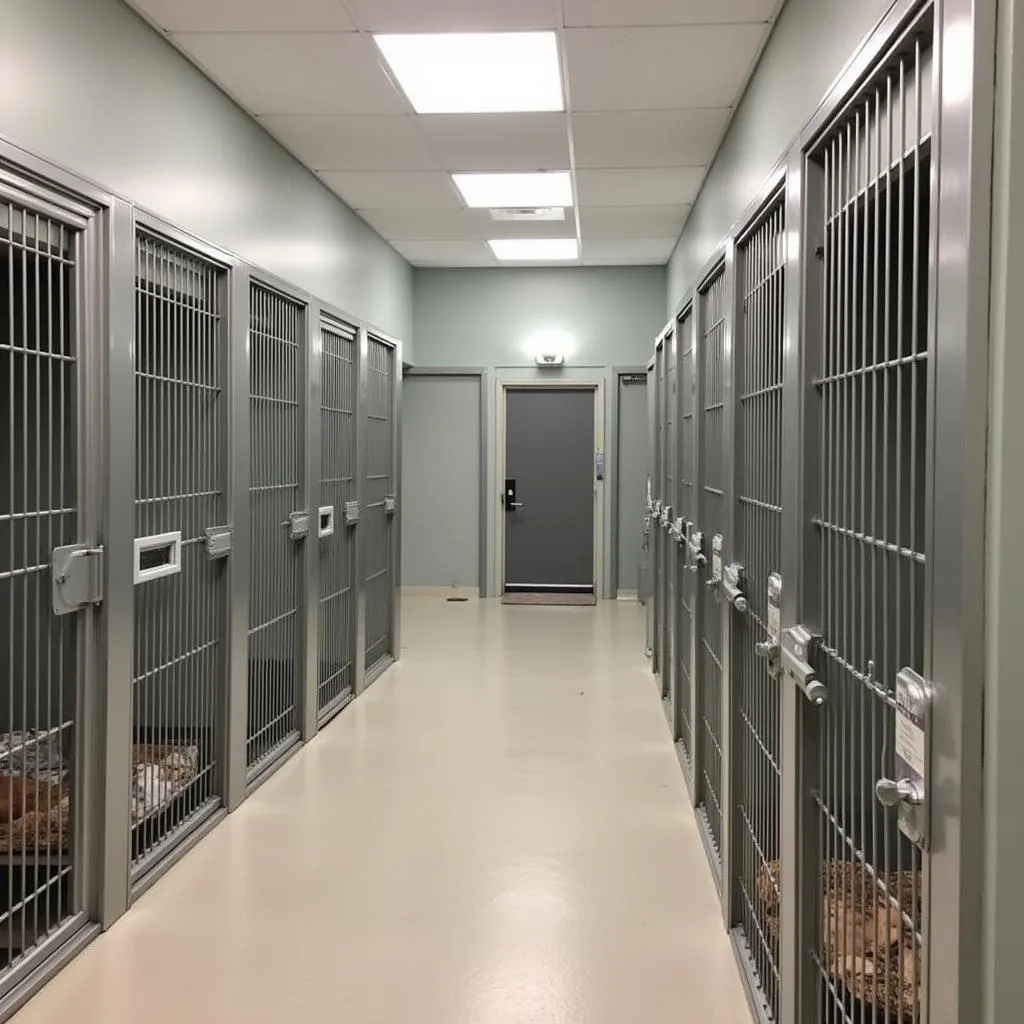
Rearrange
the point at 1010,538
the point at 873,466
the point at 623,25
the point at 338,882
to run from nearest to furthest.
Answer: the point at 1010,538, the point at 873,466, the point at 338,882, the point at 623,25

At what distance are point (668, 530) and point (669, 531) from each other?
0.34 ft

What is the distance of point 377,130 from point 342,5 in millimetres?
1490

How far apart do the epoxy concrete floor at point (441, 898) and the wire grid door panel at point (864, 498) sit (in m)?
0.86

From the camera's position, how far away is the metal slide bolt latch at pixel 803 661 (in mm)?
1956

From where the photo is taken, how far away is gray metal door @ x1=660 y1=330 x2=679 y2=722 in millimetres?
5367

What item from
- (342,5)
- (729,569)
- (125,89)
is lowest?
(729,569)

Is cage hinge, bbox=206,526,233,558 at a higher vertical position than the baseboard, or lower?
higher

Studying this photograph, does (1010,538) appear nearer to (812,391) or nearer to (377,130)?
(812,391)

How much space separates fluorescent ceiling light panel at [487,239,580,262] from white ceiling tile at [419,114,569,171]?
2402 mm

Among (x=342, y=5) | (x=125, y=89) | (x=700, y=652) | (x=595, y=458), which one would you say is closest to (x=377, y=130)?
(x=342, y=5)

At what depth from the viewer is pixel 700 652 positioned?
13.5 ft

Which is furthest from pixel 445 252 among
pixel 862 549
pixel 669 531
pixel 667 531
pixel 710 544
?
pixel 862 549

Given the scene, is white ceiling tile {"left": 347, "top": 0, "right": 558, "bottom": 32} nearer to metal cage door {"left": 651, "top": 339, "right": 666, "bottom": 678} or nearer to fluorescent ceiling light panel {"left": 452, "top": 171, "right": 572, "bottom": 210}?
fluorescent ceiling light panel {"left": 452, "top": 171, "right": 572, "bottom": 210}

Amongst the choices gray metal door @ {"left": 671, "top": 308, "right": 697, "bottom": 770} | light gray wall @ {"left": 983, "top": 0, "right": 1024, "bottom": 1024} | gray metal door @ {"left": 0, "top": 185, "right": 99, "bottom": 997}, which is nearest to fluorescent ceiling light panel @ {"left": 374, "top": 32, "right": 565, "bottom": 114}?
gray metal door @ {"left": 671, "top": 308, "right": 697, "bottom": 770}
